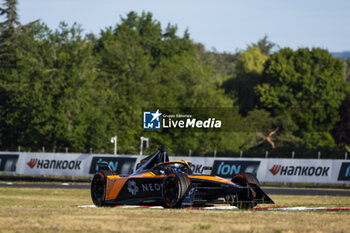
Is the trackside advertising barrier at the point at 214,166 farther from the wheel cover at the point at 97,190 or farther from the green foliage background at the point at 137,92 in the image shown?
the wheel cover at the point at 97,190

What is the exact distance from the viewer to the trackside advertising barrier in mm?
36062

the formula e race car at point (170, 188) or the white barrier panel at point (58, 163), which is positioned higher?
the formula e race car at point (170, 188)

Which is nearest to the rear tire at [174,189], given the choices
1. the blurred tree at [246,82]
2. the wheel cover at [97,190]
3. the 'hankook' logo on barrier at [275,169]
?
the wheel cover at [97,190]

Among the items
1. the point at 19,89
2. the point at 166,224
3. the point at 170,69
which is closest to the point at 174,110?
the point at 170,69

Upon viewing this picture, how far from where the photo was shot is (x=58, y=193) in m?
29.2

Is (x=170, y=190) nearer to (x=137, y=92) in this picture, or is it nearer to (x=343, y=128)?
(x=137, y=92)

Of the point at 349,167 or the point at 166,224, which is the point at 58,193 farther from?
the point at 166,224

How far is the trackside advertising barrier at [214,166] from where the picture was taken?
36062mm

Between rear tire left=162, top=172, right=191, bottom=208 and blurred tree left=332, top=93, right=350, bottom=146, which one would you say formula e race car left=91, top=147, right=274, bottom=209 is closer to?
rear tire left=162, top=172, right=191, bottom=208

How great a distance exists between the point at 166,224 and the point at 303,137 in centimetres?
6422

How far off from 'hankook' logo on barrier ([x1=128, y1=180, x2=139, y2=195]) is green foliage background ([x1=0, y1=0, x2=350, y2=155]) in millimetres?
27558

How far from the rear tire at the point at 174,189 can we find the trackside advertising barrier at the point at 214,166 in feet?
72.1

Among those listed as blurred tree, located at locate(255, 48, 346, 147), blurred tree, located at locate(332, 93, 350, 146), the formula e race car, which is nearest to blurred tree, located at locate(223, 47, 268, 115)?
blurred tree, located at locate(255, 48, 346, 147)

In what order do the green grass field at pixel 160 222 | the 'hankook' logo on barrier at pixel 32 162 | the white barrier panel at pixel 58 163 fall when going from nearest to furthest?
the green grass field at pixel 160 222 → the white barrier panel at pixel 58 163 → the 'hankook' logo on barrier at pixel 32 162
